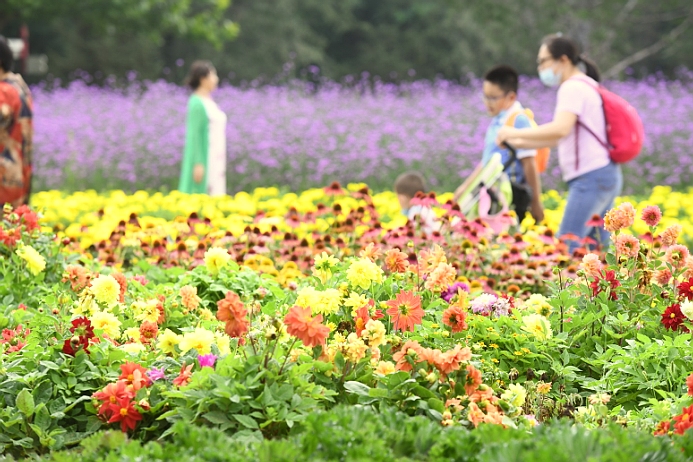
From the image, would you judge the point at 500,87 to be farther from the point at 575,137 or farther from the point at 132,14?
the point at 132,14

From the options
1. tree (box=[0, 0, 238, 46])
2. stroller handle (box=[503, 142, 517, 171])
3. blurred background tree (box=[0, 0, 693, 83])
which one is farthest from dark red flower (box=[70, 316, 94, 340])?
tree (box=[0, 0, 238, 46])

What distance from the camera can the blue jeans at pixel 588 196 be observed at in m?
5.94

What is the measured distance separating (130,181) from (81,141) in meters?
1.47

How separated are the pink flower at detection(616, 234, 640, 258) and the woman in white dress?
5553 mm

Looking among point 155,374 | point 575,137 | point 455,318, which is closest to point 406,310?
point 455,318

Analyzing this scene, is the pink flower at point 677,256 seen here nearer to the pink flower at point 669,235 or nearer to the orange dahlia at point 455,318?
the pink flower at point 669,235

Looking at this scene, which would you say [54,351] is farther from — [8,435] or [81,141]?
[81,141]

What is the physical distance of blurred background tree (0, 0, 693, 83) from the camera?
19.0m

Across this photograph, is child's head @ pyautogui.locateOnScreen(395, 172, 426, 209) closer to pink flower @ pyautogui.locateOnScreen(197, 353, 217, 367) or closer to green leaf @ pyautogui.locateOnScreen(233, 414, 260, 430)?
pink flower @ pyautogui.locateOnScreen(197, 353, 217, 367)

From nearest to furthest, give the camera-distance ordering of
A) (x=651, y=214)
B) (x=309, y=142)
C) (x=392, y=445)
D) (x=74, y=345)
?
(x=392, y=445)
(x=74, y=345)
(x=651, y=214)
(x=309, y=142)

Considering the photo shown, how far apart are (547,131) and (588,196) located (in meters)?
0.53

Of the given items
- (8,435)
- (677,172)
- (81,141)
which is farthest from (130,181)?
(8,435)

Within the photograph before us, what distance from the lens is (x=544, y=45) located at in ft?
19.8

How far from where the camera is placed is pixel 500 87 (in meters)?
6.30
